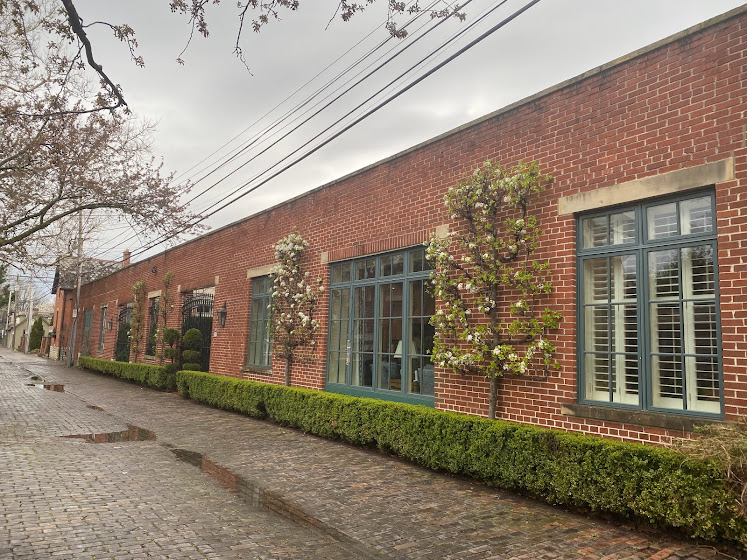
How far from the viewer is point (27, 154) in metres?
10.5

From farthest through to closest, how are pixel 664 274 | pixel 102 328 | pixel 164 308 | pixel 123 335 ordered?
pixel 102 328 < pixel 123 335 < pixel 164 308 < pixel 664 274

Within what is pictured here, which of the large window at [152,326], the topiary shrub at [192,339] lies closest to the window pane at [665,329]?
the topiary shrub at [192,339]

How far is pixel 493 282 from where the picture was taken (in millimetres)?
6668

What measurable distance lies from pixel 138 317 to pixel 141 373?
3108 mm

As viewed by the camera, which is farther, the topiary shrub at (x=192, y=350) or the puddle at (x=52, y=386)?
the puddle at (x=52, y=386)

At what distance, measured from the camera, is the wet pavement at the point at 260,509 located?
4078 millimetres

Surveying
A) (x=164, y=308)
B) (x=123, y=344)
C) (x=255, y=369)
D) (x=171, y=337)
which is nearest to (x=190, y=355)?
(x=171, y=337)

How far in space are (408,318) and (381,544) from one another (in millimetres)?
4567

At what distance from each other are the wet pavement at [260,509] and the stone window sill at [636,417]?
108 cm

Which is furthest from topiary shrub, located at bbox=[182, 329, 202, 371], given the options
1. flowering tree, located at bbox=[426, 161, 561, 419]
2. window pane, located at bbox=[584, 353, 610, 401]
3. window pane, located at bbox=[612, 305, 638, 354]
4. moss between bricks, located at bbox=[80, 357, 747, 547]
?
window pane, located at bbox=[612, 305, 638, 354]

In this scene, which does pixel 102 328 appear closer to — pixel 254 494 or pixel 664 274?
pixel 254 494

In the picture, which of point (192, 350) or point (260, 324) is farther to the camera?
point (192, 350)

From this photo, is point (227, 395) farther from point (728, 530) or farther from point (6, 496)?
point (728, 530)

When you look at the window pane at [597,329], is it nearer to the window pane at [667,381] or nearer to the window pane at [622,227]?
the window pane at [667,381]
